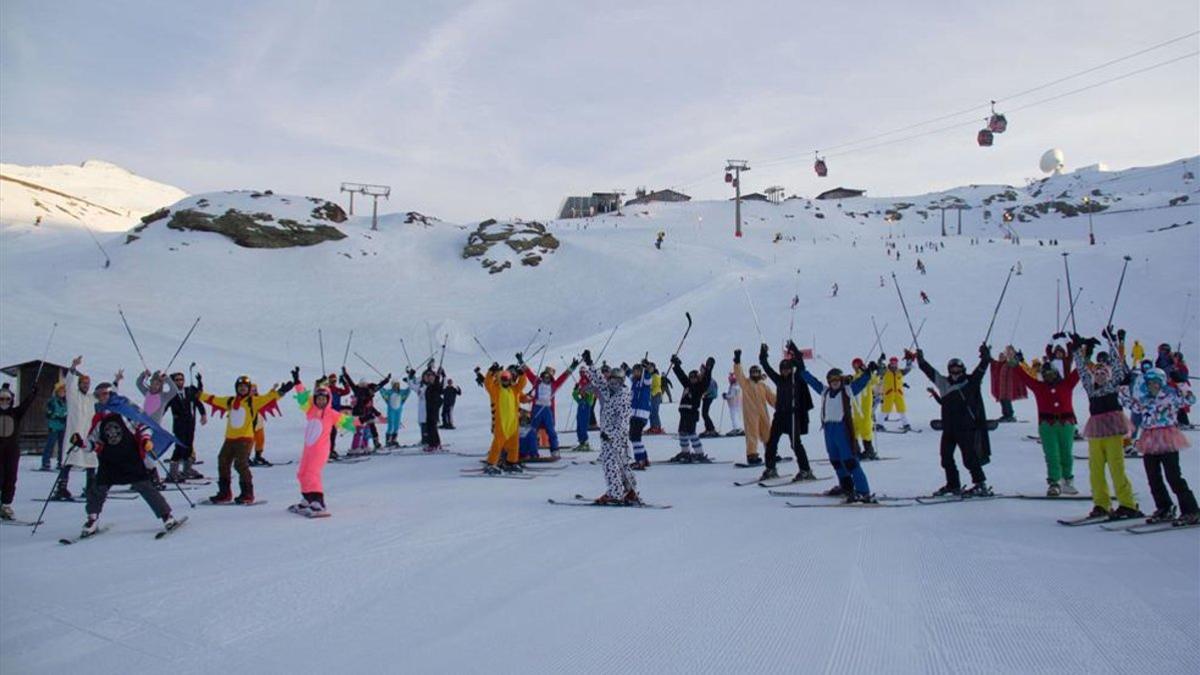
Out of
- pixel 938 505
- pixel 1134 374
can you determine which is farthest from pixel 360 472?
pixel 1134 374

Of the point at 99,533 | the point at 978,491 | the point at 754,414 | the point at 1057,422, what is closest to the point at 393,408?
the point at 754,414

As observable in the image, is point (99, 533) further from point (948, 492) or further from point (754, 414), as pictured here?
point (948, 492)

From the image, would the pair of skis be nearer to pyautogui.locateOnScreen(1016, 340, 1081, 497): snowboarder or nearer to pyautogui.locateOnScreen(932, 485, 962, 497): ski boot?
pyautogui.locateOnScreen(932, 485, 962, 497): ski boot

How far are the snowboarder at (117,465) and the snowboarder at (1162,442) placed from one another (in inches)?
380

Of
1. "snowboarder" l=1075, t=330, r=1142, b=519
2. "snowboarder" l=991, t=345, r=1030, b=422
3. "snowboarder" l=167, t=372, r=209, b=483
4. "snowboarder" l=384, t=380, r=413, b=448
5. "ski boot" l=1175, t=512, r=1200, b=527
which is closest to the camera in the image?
"ski boot" l=1175, t=512, r=1200, b=527

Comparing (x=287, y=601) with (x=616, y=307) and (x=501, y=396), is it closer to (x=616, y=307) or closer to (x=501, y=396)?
(x=501, y=396)

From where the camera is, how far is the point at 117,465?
25.6 ft

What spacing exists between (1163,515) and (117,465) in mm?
10221

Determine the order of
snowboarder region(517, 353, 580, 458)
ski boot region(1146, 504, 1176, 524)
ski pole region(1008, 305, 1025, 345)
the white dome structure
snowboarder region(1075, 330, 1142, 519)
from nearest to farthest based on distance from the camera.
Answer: ski boot region(1146, 504, 1176, 524), snowboarder region(1075, 330, 1142, 519), snowboarder region(517, 353, 580, 458), ski pole region(1008, 305, 1025, 345), the white dome structure

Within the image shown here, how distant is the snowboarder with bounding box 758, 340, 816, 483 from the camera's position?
10953 millimetres

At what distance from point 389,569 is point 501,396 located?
226 inches

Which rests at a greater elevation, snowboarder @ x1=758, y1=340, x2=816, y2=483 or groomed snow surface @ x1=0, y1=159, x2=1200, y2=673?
snowboarder @ x1=758, y1=340, x2=816, y2=483

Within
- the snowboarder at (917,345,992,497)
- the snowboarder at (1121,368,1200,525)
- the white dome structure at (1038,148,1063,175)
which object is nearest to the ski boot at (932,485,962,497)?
the snowboarder at (917,345,992,497)

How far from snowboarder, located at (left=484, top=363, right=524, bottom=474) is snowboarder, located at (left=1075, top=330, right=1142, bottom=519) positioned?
7.49 meters
